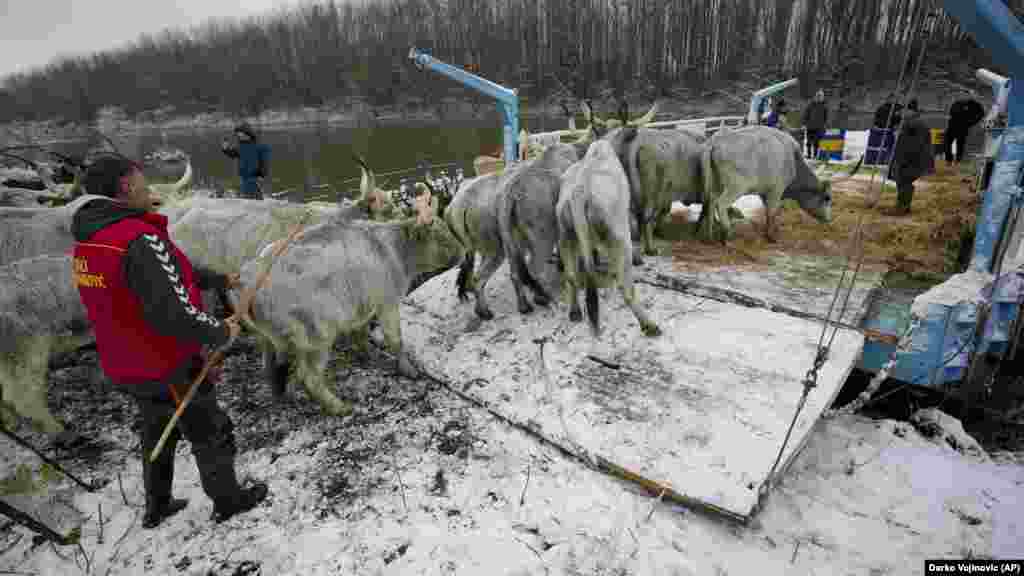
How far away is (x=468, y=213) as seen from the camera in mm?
5375

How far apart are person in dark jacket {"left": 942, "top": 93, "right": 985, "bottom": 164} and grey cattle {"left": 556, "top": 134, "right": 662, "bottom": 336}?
10.9 meters

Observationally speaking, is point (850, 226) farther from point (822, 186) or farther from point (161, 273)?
point (161, 273)

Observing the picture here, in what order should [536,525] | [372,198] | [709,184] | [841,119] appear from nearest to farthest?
[536,525]
[372,198]
[709,184]
[841,119]

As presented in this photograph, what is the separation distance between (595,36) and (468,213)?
56.6 m

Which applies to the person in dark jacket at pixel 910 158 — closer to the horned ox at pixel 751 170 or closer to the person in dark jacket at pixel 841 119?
the horned ox at pixel 751 170

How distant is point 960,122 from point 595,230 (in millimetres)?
11967

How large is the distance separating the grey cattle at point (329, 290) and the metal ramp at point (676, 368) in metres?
0.90

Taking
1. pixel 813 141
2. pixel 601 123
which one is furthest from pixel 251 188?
pixel 813 141

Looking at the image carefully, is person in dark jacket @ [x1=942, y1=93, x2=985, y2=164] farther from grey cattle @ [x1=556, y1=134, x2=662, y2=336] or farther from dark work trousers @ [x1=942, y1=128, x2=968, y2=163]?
grey cattle @ [x1=556, y1=134, x2=662, y2=336]

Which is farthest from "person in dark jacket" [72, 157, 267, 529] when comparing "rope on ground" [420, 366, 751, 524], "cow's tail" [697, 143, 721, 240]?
"cow's tail" [697, 143, 721, 240]

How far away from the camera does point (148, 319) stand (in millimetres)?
2396

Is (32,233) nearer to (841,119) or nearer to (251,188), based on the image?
(251,188)

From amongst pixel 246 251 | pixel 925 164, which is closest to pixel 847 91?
pixel 925 164

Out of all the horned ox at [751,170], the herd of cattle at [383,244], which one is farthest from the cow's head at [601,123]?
the horned ox at [751,170]
